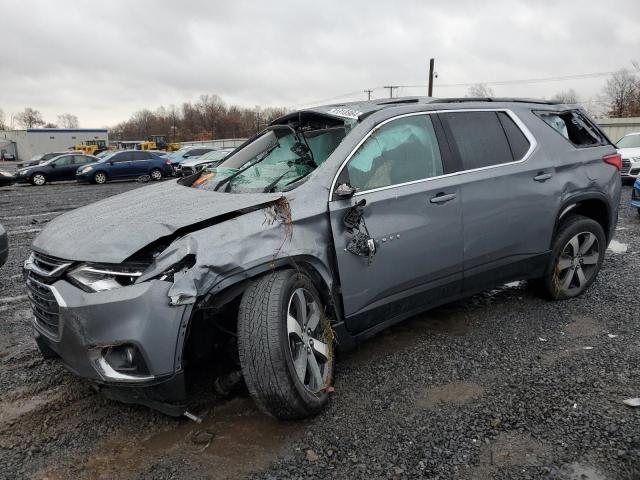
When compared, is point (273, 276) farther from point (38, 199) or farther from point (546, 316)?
point (38, 199)

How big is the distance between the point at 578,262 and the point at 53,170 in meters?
22.7

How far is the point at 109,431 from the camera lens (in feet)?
8.57

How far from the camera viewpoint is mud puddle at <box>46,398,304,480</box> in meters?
2.29

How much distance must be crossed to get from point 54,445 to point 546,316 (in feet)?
11.8

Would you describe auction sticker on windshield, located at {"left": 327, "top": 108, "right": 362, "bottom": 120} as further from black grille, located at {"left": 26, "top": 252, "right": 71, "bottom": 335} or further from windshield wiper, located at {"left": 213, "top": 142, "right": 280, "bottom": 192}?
black grille, located at {"left": 26, "top": 252, "right": 71, "bottom": 335}

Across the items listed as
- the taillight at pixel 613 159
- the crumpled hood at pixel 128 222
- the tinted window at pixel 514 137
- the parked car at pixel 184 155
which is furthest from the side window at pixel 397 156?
the parked car at pixel 184 155

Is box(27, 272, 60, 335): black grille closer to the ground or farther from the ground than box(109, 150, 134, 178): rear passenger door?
closer to the ground

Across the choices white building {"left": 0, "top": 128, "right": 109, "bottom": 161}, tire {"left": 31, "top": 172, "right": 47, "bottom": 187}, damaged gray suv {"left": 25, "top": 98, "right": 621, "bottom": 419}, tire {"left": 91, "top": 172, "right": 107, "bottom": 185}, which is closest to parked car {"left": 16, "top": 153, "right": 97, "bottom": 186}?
tire {"left": 31, "top": 172, "right": 47, "bottom": 187}

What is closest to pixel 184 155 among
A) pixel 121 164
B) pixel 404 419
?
pixel 121 164

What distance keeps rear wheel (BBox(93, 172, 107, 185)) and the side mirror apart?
20.7 m

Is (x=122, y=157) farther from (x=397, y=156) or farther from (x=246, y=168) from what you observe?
(x=397, y=156)

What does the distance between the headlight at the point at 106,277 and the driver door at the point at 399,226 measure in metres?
1.11

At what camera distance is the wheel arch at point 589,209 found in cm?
390

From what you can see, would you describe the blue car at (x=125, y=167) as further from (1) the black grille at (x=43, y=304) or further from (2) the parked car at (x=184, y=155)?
(1) the black grille at (x=43, y=304)
